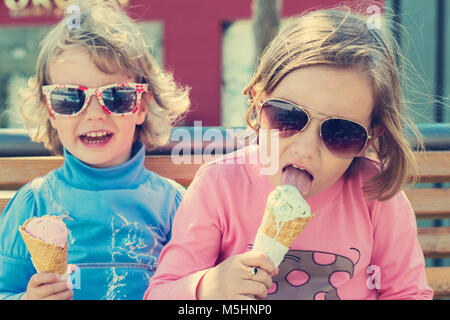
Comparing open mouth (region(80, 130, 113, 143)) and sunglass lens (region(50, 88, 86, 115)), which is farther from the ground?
sunglass lens (region(50, 88, 86, 115))

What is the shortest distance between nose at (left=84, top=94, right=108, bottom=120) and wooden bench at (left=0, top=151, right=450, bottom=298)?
0.38 metres

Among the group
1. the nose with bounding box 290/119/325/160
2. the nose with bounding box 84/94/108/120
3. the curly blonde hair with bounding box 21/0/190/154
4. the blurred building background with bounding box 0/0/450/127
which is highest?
the blurred building background with bounding box 0/0/450/127

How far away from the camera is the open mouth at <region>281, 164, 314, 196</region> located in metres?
1.66

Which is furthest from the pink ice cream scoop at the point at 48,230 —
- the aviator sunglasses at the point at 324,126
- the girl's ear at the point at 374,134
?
the girl's ear at the point at 374,134

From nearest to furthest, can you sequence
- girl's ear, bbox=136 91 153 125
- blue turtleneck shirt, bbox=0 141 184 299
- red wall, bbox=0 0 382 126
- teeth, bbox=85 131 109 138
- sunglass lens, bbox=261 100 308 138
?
sunglass lens, bbox=261 100 308 138 < blue turtleneck shirt, bbox=0 141 184 299 < teeth, bbox=85 131 109 138 < girl's ear, bbox=136 91 153 125 < red wall, bbox=0 0 382 126

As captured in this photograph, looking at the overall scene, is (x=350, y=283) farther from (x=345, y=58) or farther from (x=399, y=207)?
(x=345, y=58)

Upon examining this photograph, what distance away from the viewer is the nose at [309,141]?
5.46ft

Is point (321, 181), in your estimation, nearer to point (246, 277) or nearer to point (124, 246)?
point (246, 277)

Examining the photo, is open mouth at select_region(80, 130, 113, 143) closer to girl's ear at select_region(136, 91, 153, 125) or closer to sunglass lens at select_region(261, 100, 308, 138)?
girl's ear at select_region(136, 91, 153, 125)

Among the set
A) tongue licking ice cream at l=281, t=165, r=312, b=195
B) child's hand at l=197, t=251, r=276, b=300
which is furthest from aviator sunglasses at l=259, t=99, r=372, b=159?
child's hand at l=197, t=251, r=276, b=300

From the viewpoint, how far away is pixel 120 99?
2107 millimetres

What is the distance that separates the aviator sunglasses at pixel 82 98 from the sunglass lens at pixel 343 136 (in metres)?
0.83

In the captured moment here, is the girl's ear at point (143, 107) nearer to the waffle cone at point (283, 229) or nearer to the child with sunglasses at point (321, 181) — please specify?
the child with sunglasses at point (321, 181)

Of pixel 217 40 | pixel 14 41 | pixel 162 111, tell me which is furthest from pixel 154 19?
pixel 162 111
